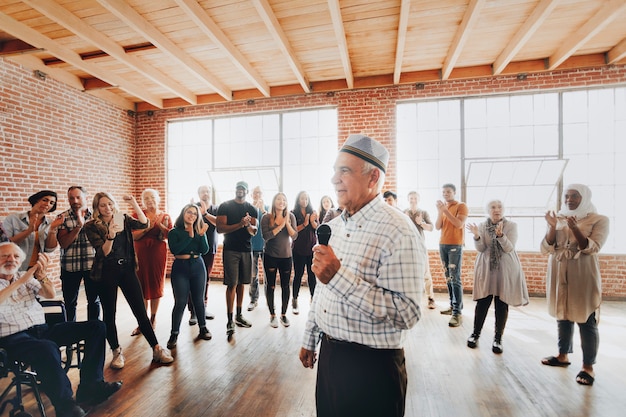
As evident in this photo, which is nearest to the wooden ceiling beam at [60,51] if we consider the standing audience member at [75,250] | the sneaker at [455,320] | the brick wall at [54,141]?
the brick wall at [54,141]

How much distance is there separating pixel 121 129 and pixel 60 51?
7.84 feet

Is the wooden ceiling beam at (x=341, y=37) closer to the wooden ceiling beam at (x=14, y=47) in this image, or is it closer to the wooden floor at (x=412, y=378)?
the wooden floor at (x=412, y=378)

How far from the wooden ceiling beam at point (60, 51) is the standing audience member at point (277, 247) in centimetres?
377

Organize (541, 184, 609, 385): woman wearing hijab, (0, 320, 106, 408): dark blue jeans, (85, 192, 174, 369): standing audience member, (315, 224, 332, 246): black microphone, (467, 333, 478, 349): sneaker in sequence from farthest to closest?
1. (467, 333, 478, 349): sneaker
2. (85, 192, 174, 369): standing audience member
3. (541, 184, 609, 385): woman wearing hijab
4. (0, 320, 106, 408): dark blue jeans
5. (315, 224, 332, 246): black microphone

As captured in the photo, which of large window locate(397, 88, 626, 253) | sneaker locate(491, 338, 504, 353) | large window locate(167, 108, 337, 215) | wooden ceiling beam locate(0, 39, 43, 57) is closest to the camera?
sneaker locate(491, 338, 504, 353)

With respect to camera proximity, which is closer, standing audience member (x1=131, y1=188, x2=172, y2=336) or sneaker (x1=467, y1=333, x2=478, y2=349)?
sneaker (x1=467, y1=333, x2=478, y2=349)

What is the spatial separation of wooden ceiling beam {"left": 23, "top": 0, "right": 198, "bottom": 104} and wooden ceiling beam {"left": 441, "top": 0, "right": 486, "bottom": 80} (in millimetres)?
4619

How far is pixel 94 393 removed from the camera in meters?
2.35

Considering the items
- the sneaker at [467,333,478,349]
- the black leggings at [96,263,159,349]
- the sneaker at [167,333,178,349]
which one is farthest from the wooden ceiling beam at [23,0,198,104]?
the sneaker at [467,333,478,349]

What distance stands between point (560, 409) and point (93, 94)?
800cm

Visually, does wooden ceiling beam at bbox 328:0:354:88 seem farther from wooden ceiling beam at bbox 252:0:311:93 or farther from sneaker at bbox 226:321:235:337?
sneaker at bbox 226:321:235:337

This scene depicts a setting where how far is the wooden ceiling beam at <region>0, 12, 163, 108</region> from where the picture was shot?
12.2 ft

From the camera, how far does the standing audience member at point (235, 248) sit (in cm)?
361

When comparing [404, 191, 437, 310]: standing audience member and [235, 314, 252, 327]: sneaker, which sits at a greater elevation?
[404, 191, 437, 310]: standing audience member
